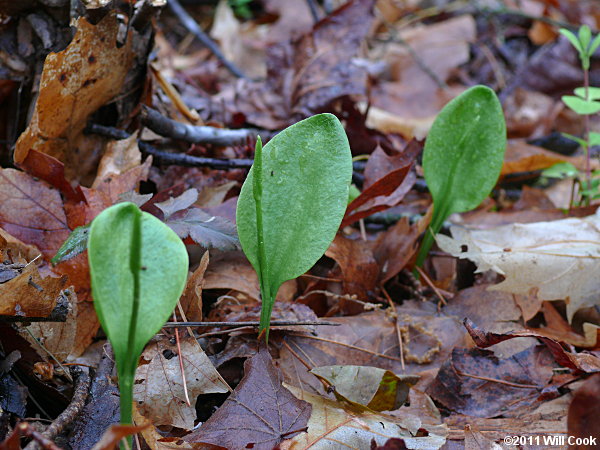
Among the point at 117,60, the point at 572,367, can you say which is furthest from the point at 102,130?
the point at 572,367

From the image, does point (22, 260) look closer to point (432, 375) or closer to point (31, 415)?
point (31, 415)

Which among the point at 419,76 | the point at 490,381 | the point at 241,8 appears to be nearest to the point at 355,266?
the point at 490,381

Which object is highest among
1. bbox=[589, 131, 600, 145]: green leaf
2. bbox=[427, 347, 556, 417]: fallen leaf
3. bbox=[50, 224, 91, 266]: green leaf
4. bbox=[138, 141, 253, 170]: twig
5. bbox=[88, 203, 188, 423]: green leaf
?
bbox=[88, 203, 188, 423]: green leaf

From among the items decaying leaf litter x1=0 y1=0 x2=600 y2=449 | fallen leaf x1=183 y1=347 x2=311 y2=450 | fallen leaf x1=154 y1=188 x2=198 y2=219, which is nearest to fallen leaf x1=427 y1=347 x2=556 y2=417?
decaying leaf litter x1=0 y1=0 x2=600 y2=449

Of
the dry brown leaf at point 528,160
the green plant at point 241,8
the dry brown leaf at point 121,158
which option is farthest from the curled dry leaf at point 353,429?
the green plant at point 241,8

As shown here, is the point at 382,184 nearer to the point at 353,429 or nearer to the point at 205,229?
the point at 205,229

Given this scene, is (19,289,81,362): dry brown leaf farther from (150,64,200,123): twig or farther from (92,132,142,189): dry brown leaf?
(150,64,200,123): twig
